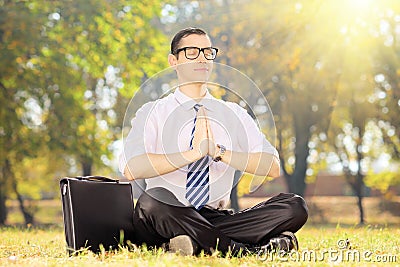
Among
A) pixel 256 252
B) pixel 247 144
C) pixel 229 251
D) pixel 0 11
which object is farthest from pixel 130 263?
pixel 0 11

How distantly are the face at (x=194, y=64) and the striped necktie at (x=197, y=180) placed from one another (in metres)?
0.33

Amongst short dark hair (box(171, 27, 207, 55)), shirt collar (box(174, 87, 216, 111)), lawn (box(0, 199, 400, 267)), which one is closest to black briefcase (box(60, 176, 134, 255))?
lawn (box(0, 199, 400, 267))

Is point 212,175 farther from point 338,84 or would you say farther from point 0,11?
point 338,84

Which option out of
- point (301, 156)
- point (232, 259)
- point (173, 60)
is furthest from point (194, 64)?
point (301, 156)

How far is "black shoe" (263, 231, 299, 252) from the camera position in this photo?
3.98 meters

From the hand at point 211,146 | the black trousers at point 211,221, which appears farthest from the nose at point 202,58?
the black trousers at point 211,221

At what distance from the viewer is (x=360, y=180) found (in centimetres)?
1811

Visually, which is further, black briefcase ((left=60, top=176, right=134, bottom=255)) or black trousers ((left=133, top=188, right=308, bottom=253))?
black briefcase ((left=60, top=176, right=134, bottom=255))

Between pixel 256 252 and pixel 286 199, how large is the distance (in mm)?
456

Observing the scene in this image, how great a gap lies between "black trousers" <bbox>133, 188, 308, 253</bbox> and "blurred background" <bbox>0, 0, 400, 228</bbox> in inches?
286

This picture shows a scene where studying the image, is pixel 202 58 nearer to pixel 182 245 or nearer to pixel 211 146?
pixel 211 146

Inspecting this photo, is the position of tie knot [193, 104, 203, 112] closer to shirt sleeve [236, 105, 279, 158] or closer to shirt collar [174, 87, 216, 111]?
shirt collar [174, 87, 216, 111]

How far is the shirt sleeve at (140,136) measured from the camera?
12.8 feet

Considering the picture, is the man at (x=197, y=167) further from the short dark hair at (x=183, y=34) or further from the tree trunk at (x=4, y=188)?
the tree trunk at (x=4, y=188)
